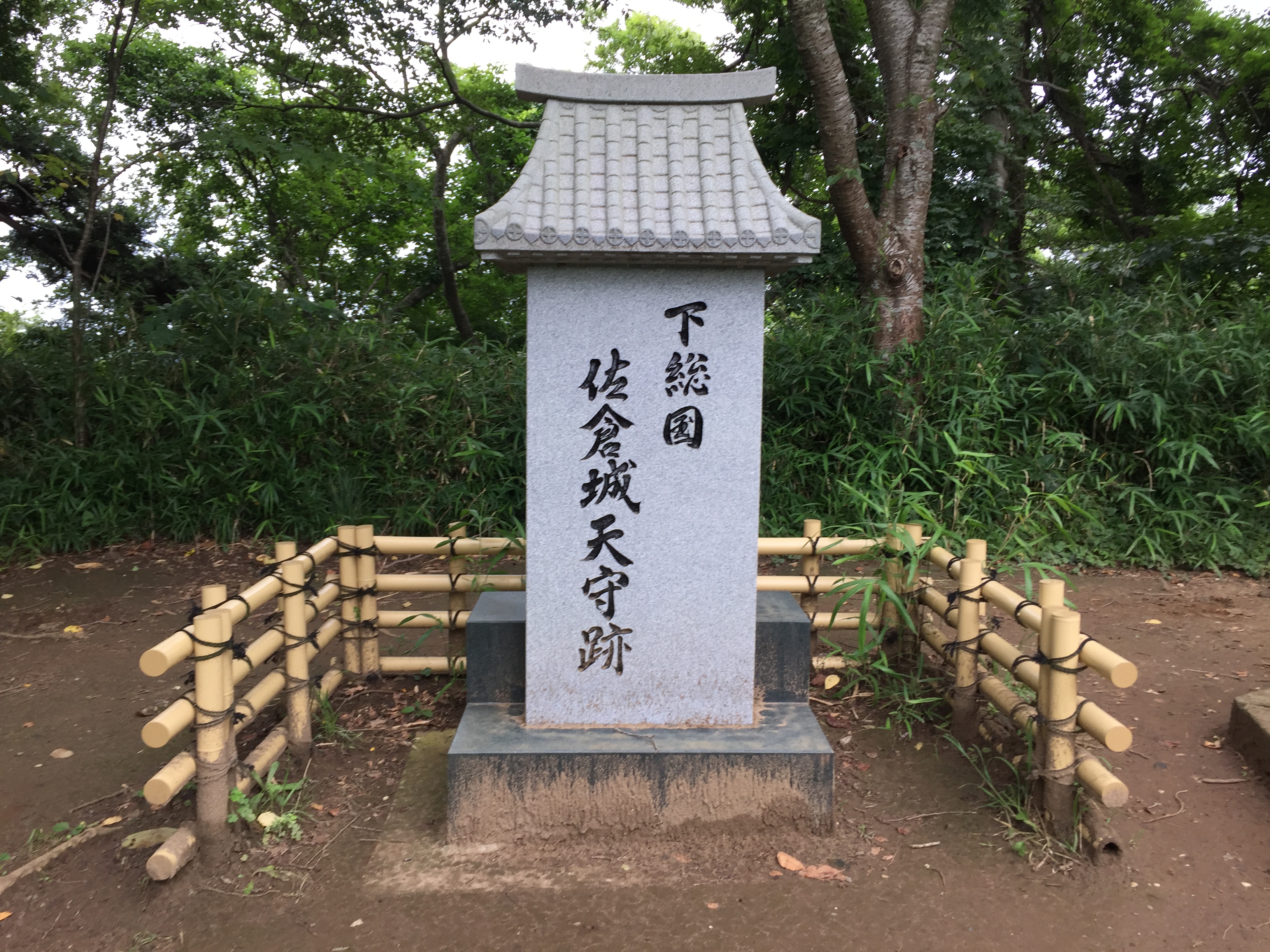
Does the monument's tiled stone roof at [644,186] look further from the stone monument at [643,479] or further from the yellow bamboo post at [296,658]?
the yellow bamboo post at [296,658]

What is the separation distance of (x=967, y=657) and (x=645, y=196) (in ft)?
7.68

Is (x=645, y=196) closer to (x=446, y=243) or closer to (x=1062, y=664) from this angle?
(x=1062, y=664)

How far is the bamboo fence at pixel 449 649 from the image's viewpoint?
2.83 metres

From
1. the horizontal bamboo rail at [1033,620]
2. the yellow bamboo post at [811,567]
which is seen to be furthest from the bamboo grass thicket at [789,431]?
the horizontal bamboo rail at [1033,620]

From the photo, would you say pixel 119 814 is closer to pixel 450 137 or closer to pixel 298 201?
pixel 450 137

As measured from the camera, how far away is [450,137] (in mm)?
10727

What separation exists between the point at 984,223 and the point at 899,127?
2772mm

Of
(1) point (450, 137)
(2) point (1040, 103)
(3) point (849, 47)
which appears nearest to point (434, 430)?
(1) point (450, 137)

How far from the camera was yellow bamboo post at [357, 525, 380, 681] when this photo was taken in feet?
13.3

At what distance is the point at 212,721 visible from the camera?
2.86 metres

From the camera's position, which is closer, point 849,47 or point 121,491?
point 121,491

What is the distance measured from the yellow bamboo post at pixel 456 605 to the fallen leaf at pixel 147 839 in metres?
1.47

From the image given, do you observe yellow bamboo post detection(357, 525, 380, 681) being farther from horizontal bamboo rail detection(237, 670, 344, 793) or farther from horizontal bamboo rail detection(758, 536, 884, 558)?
horizontal bamboo rail detection(758, 536, 884, 558)

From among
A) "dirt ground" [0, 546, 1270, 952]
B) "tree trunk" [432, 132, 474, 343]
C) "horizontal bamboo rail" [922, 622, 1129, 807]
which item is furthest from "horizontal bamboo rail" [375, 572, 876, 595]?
"tree trunk" [432, 132, 474, 343]
